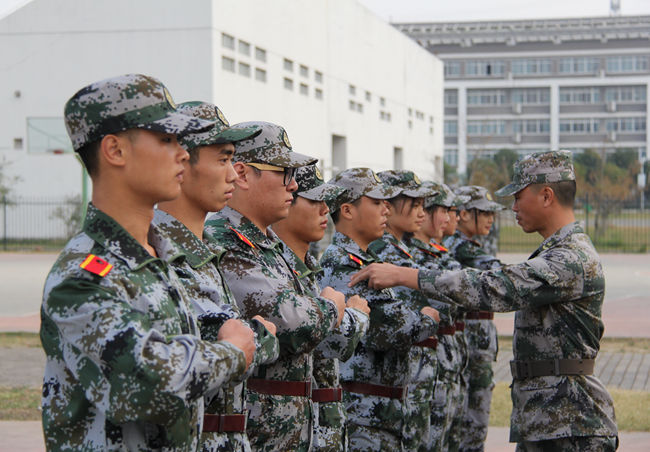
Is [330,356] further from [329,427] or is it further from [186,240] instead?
[186,240]

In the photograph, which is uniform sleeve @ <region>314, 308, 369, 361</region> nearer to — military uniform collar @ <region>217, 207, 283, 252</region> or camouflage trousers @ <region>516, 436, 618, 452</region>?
military uniform collar @ <region>217, 207, 283, 252</region>

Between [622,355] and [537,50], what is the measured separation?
265 feet

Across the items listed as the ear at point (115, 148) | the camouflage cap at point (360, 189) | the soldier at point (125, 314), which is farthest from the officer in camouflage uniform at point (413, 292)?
the ear at point (115, 148)

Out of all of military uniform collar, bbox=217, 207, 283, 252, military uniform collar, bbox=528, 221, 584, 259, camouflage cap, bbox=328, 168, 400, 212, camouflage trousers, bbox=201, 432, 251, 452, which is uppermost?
camouflage cap, bbox=328, 168, 400, 212

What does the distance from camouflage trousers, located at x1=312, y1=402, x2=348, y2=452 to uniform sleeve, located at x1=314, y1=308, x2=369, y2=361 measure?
0.25 meters

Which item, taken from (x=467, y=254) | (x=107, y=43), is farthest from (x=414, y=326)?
(x=107, y=43)

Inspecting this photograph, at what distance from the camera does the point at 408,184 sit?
6.12 metres

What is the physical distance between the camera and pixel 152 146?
248cm

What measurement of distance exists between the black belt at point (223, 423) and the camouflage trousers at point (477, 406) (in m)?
4.39

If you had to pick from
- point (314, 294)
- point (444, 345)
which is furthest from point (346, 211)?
point (444, 345)

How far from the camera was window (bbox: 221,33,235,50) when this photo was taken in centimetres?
3256

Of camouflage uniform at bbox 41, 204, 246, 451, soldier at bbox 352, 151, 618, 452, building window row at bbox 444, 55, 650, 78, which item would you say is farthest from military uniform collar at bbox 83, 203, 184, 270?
building window row at bbox 444, 55, 650, 78

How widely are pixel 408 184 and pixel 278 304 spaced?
2.74 meters

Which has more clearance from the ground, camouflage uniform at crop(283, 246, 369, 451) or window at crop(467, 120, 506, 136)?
window at crop(467, 120, 506, 136)
